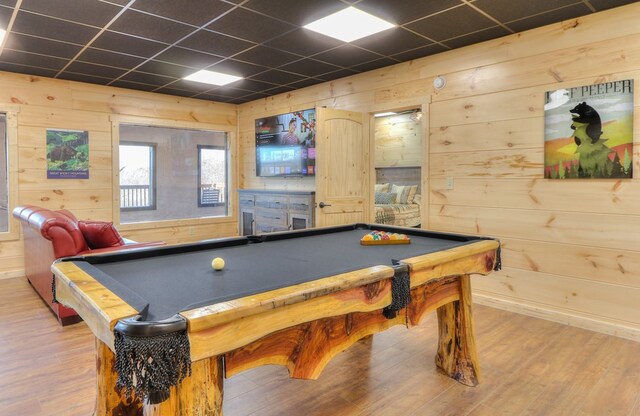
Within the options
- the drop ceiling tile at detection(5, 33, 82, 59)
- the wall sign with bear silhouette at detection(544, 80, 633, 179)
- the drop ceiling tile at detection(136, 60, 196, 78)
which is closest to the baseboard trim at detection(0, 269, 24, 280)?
the drop ceiling tile at detection(5, 33, 82, 59)

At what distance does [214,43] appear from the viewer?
3.73 metres

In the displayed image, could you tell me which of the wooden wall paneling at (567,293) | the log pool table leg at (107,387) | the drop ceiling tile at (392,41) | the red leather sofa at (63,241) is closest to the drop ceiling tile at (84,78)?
the red leather sofa at (63,241)

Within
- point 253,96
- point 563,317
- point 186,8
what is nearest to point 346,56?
point 186,8

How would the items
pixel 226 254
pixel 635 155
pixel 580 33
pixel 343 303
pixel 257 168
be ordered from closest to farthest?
pixel 343 303
pixel 226 254
pixel 635 155
pixel 580 33
pixel 257 168

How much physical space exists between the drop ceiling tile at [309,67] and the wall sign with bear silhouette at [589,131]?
7.43ft

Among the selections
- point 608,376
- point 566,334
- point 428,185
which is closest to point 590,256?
point 566,334

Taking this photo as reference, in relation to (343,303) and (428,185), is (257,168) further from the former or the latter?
(343,303)

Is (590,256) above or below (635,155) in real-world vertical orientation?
below

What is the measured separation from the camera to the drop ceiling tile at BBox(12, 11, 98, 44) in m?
3.21

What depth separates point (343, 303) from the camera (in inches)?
61.3

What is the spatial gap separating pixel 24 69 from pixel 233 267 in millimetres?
4471

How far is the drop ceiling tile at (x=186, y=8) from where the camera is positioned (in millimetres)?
2887

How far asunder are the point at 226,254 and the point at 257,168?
4302 millimetres

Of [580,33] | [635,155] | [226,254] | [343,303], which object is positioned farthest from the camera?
[580,33]
